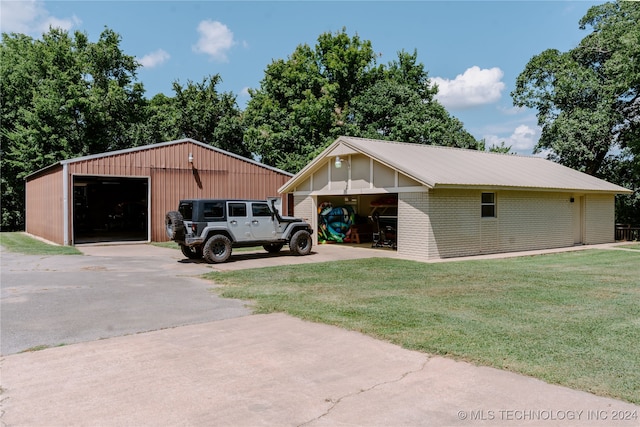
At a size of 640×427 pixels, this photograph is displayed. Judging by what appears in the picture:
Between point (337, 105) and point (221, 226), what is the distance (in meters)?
24.4

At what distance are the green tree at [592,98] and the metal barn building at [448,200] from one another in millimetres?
2901

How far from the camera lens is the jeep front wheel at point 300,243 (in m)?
15.2

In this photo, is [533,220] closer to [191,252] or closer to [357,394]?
[191,252]

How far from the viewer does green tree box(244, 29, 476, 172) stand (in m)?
32.5

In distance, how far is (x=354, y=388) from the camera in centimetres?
427

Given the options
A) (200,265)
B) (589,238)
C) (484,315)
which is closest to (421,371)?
(484,315)

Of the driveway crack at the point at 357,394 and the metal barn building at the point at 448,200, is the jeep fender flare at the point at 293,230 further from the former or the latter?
the driveway crack at the point at 357,394

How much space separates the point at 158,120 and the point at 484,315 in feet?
110

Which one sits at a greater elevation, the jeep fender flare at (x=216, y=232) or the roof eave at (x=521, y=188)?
the roof eave at (x=521, y=188)

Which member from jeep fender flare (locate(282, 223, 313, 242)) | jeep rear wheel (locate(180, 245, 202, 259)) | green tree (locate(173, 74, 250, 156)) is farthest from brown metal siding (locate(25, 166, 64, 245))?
green tree (locate(173, 74, 250, 156))

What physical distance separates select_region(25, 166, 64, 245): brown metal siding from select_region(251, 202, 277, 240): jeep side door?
9.51 meters

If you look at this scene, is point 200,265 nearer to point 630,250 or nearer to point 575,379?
point 575,379

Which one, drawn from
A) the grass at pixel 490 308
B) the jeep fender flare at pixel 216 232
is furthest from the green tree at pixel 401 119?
the jeep fender flare at pixel 216 232

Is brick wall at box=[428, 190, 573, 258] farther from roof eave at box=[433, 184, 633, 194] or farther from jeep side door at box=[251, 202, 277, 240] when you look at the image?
jeep side door at box=[251, 202, 277, 240]
